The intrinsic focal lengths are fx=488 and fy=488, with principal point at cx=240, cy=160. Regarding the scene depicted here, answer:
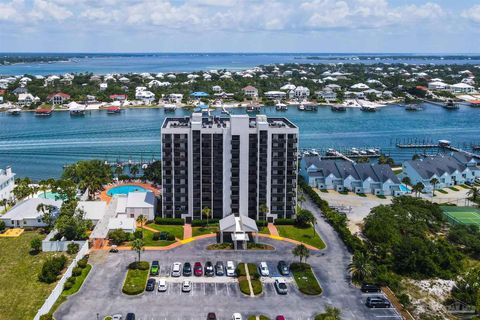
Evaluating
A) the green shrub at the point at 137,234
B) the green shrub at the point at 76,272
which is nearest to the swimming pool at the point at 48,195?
the green shrub at the point at 137,234

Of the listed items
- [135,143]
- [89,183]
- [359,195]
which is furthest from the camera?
[135,143]

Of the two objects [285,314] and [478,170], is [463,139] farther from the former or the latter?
[285,314]

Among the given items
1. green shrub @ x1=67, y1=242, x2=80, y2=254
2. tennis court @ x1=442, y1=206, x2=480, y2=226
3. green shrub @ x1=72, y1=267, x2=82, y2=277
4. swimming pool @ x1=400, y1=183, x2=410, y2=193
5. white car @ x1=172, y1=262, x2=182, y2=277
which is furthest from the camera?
swimming pool @ x1=400, y1=183, x2=410, y2=193

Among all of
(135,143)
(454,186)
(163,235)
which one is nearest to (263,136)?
(163,235)

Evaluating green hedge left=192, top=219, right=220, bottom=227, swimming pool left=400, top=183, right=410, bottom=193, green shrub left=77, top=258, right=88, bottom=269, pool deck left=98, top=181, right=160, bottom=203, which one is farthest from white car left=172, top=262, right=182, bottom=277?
swimming pool left=400, top=183, right=410, bottom=193

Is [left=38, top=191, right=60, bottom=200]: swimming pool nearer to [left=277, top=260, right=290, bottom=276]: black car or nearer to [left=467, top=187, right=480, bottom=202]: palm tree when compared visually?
[left=277, top=260, right=290, bottom=276]: black car

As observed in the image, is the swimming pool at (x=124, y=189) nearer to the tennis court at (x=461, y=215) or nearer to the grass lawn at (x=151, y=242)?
the grass lawn at (x=151, y=242)

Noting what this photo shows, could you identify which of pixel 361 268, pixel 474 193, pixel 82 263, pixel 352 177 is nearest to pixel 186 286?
pixel 82 263
